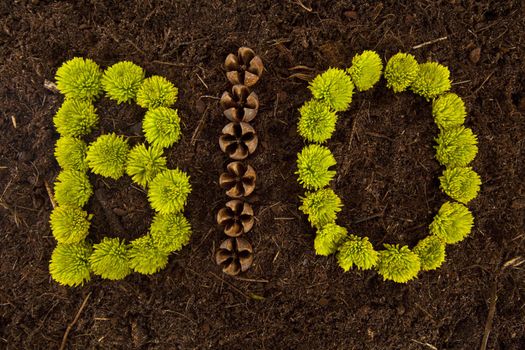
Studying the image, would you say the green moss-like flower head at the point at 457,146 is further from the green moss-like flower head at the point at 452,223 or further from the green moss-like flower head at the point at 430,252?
the green moss-like flower head at the point at 430,252

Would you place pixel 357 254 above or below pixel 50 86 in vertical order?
below

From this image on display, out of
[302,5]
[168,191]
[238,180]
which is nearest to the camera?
[168,191]

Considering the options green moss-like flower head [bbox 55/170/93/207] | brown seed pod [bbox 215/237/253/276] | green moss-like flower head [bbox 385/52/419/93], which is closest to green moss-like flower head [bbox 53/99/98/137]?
green moss-like flower head [bbox 55/170/93/207]

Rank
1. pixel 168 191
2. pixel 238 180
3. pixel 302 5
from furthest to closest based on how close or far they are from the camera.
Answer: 1. pixel 302 5
2. pixel 238 180
3. pixel 168 191

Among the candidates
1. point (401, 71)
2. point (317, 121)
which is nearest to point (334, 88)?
point (317, 121)

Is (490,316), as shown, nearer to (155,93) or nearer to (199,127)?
(199,127)

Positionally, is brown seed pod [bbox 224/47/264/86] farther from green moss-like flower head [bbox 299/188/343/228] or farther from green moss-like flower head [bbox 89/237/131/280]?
green moss-like flower head [bbox 89/237/131/280]
